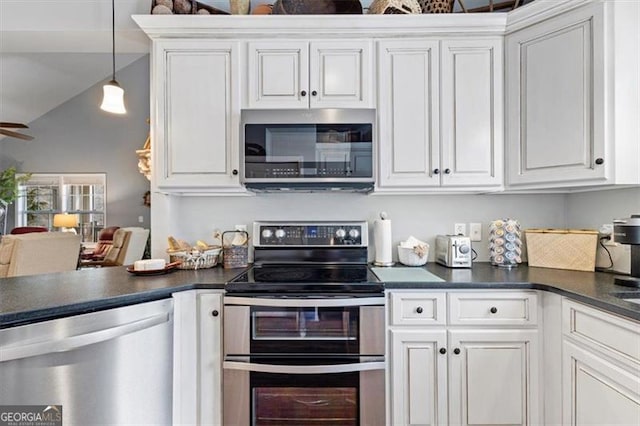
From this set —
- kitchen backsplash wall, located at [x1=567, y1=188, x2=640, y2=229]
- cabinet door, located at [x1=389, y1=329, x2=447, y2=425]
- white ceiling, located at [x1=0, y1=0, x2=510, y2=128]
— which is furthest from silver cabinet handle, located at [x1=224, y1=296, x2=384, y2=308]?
white ceiling, located at [x1=0, y1=0, x2=510, y2=128]

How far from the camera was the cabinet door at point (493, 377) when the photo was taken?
1489 millimetres

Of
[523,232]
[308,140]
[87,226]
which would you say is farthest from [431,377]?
[87,226]

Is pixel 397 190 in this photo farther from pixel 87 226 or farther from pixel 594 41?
pixel 87 226

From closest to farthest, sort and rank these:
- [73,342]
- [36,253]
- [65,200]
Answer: [73,342], [36,253], [65,200]

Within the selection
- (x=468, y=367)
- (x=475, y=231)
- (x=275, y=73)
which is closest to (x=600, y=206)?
(x=475, y=231)

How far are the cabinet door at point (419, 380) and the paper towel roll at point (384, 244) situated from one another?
0.55 meters

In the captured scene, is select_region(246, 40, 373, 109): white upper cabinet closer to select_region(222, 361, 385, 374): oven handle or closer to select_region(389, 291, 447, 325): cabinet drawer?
select_region(389, 291, 447, 325): cabinet drawer

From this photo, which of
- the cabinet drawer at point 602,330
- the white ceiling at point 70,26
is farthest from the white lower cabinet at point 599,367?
the white ceiling at point 70,26

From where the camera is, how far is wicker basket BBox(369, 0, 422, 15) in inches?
71.5

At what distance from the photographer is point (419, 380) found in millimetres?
1506

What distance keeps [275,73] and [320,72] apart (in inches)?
9.7

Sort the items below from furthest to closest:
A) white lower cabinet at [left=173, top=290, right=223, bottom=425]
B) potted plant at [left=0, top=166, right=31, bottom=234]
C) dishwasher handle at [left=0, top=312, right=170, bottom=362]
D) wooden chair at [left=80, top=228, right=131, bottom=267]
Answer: potted plant at [left=0, top=166, right=31, bottom=234] → wooden chair at [left=80, top=228, right=131, bottom=267] → white lower cabinet at [left=173, top=290, right=223, bottom=425] → dishwasher handle at [left=0, top=312, right=170, bottom=362]

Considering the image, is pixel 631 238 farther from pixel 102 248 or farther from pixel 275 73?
pixel 102 248

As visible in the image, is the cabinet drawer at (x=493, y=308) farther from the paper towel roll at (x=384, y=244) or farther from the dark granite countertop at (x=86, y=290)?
the dark granite countertop at (x=86, y=290)
